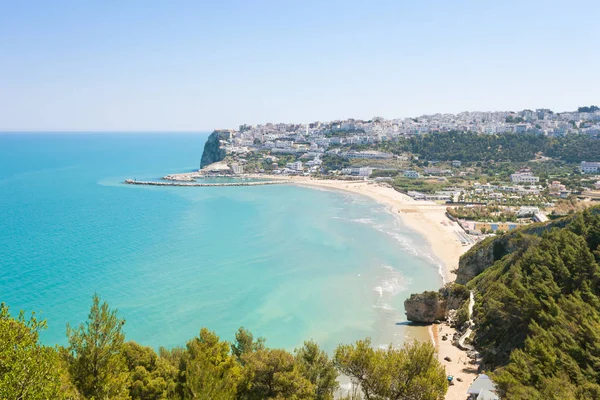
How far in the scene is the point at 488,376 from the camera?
46.4 ft

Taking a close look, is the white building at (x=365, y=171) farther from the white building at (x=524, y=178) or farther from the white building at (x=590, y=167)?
the white building at (x=590, y=167)

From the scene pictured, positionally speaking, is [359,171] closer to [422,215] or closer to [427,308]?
[422,215]

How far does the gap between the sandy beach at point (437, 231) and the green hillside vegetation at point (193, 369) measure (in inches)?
200

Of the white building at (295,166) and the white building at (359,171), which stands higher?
the white building at (295,166)

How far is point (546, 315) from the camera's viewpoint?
48.7 ft

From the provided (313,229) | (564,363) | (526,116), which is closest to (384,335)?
(564,363)

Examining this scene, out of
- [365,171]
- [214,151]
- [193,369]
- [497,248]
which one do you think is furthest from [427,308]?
[214,151]

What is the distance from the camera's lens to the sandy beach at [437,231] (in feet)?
56.4

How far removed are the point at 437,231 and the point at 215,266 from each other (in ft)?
79.6

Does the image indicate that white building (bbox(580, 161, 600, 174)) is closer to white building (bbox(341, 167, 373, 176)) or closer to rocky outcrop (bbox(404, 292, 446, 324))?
white building (bbox(341, 167, 373, 176))

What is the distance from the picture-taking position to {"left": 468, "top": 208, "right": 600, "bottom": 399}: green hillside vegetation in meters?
11.4

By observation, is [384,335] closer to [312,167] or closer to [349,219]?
[349,219]

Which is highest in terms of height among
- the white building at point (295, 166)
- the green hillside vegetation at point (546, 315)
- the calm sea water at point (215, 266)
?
the green hillside vegetation at point (546, 315)


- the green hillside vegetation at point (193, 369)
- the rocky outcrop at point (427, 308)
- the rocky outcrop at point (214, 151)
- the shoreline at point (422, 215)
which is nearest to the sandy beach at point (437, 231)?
the shoreline at point (422, 215)
